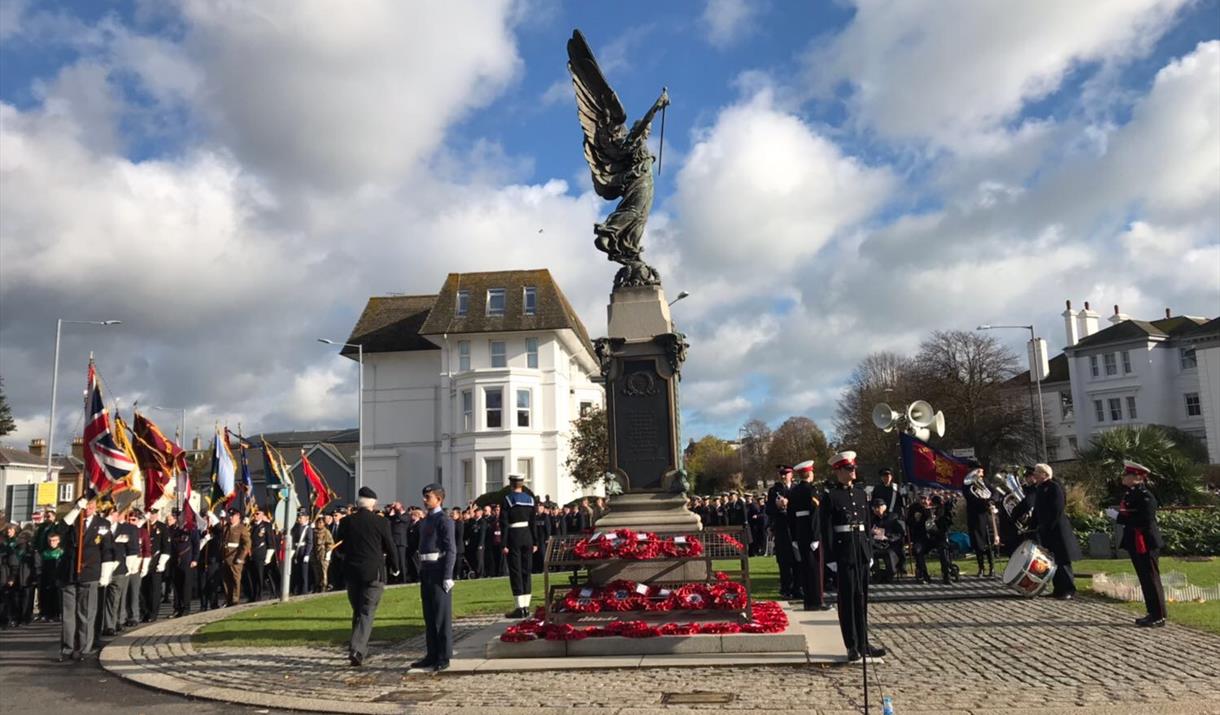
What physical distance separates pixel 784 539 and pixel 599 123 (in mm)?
7142

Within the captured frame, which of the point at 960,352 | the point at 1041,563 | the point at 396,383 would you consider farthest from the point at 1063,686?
the point at 960,352

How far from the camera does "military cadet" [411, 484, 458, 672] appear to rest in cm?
923

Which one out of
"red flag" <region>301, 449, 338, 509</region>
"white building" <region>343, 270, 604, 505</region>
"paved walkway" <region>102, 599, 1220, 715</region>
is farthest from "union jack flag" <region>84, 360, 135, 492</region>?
"white building" <region>343, 270, 604, 505</region>

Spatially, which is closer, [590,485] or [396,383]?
[590,485]

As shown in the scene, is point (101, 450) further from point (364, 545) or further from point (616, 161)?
point (616, 161)

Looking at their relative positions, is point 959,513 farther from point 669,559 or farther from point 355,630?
point 355,630

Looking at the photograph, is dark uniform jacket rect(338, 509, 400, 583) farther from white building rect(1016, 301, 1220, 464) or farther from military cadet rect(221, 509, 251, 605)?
white building rect(1016, 301, 1220, 464)

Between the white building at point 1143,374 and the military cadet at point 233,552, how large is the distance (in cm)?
5966

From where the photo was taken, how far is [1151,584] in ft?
34.0

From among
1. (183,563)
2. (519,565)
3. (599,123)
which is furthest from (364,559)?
(183,563)

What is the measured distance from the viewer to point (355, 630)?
980 cm

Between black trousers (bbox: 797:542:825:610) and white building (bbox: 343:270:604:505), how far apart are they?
3294cm

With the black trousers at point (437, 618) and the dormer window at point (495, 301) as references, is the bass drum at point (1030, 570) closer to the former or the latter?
the black trousers at point (437, 618)

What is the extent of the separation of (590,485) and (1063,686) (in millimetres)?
37205
